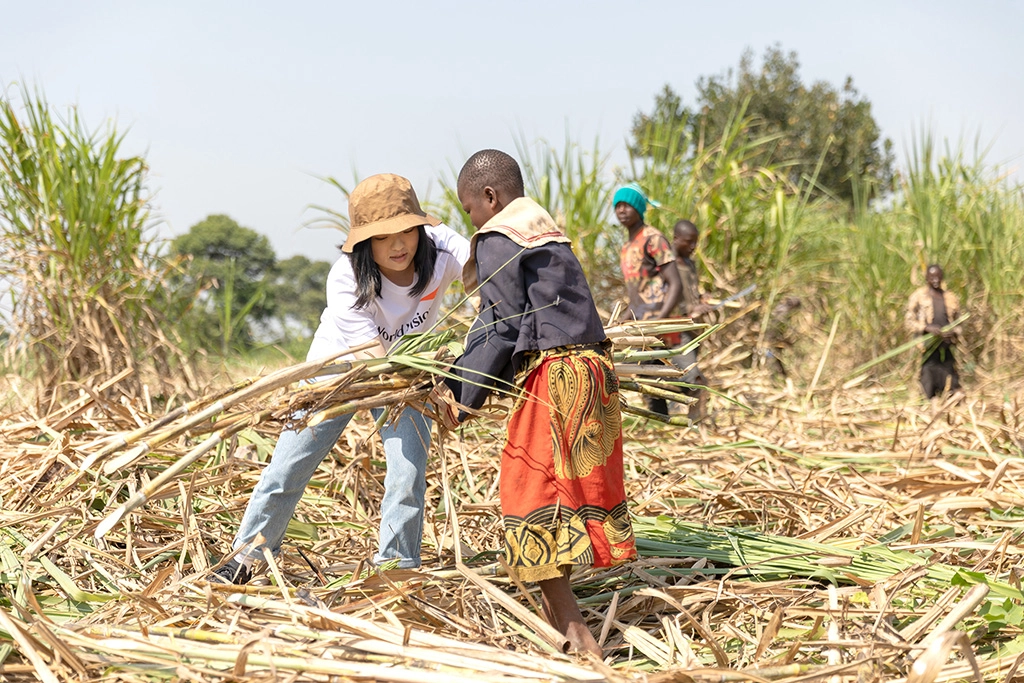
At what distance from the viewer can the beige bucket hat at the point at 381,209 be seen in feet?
8.70

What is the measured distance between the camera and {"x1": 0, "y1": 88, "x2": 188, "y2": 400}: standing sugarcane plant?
17.9ft

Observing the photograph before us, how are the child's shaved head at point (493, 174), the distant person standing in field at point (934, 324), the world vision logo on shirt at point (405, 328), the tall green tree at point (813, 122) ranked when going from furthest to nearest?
the tall green tree at point (813, 122) < the distant person standing in field at point (934, 324) < the world vision logo on shirt at point (405, 328) < the child's shaved head at point (493, 174)

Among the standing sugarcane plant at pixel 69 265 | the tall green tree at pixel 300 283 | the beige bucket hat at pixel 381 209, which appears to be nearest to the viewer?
the beige bucket hat at pixel 381 209

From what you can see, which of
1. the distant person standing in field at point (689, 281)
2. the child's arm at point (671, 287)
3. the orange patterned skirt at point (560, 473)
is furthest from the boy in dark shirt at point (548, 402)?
the distant person standing in field at point (689, 281)

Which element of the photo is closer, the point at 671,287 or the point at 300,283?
the point at 671,287

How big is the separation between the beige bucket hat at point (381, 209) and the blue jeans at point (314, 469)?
562mm

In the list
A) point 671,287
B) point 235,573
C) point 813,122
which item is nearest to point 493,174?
point 235,573

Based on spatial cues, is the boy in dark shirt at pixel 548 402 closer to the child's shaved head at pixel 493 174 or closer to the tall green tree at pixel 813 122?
the child's shaved head at pixel 493 174

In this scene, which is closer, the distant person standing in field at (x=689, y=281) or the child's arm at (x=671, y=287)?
the child's arm at (x=671, y=287)

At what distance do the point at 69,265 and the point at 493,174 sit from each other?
396cm

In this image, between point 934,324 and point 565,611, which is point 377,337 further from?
point 934,324

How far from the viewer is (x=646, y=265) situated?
586cm

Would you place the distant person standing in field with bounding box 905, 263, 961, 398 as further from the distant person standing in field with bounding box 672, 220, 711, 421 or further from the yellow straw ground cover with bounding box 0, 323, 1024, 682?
the yellow straw ground cover with bounding box 0, 323, 1024, 682

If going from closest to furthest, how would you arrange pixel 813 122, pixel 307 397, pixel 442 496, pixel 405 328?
pixel 307 397
pixel 405 328
pixel 442 496
pixel 813 122
